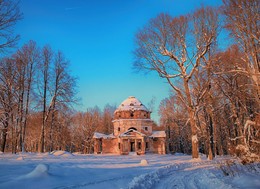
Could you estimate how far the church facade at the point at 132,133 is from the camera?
45000 mm

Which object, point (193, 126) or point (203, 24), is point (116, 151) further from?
point (203, 24)

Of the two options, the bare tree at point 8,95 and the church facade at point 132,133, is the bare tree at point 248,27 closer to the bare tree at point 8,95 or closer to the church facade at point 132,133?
the bare tree at point 8,95

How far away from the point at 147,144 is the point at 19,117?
86.9 feet

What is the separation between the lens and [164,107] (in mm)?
50844

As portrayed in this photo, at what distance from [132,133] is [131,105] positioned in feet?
25.1

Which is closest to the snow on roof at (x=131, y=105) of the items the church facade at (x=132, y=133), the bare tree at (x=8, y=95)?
the church facade at (x=132, y=133)

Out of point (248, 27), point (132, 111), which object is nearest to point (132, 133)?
point (132, 111)

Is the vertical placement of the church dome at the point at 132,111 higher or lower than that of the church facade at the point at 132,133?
higher

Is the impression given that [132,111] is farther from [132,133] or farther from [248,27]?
[248,27]

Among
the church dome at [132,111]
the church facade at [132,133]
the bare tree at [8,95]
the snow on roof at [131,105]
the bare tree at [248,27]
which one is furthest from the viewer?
the snow on roof at [131,105]

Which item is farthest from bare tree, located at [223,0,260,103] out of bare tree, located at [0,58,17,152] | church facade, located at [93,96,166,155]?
church facade, located at [93,96,166,155]

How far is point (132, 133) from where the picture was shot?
4372cm

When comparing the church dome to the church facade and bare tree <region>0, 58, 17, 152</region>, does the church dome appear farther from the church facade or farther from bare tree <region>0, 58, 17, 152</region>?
bare tree <region>0, 58, 17, 152</region>

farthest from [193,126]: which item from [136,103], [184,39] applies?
[136,103]
